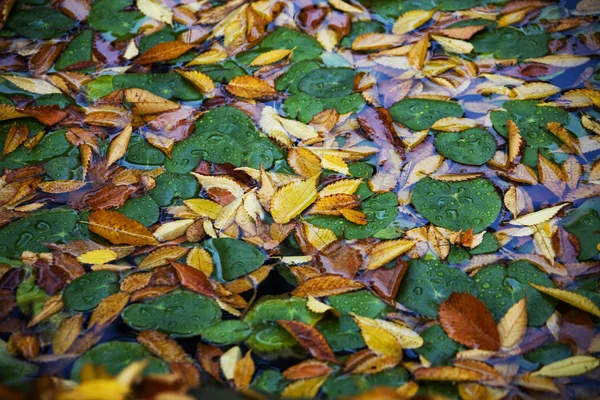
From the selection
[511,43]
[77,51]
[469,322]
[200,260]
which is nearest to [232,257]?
[200,260]

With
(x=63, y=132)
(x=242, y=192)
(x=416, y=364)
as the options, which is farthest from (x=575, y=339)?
(x=63, y=132)

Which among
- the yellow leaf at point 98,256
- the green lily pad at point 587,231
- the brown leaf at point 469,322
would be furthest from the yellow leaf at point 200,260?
the green lily pad at point 587,231

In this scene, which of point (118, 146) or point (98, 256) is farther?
point (118, 146)

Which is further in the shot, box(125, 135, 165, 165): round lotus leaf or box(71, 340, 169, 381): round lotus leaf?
box(125, 135, 165, 165): round lotus leaf

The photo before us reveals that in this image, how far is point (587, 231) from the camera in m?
1.76

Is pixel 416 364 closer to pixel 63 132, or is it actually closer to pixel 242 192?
pixel 242 192

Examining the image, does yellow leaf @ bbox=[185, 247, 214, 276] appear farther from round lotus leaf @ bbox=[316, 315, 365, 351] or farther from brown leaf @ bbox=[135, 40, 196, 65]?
brown leaf @ bbox=[135, 40, 196, 65]

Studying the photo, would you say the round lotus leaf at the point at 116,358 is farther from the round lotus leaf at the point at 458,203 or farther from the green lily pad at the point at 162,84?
the green lily pad at the point at 162,84

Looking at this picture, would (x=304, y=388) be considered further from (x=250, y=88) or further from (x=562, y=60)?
(x=562, y=60)

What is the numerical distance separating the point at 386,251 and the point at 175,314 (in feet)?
2.21

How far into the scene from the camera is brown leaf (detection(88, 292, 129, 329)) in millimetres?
1560

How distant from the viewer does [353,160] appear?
204 centimetres

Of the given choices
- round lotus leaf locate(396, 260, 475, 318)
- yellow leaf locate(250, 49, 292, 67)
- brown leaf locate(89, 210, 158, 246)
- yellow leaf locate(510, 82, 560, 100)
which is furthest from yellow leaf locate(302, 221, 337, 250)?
yellow leaf locate(510, 82, 560, 100)

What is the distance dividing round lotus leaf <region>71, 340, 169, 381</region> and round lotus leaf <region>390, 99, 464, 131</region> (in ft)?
Result: 4.18
